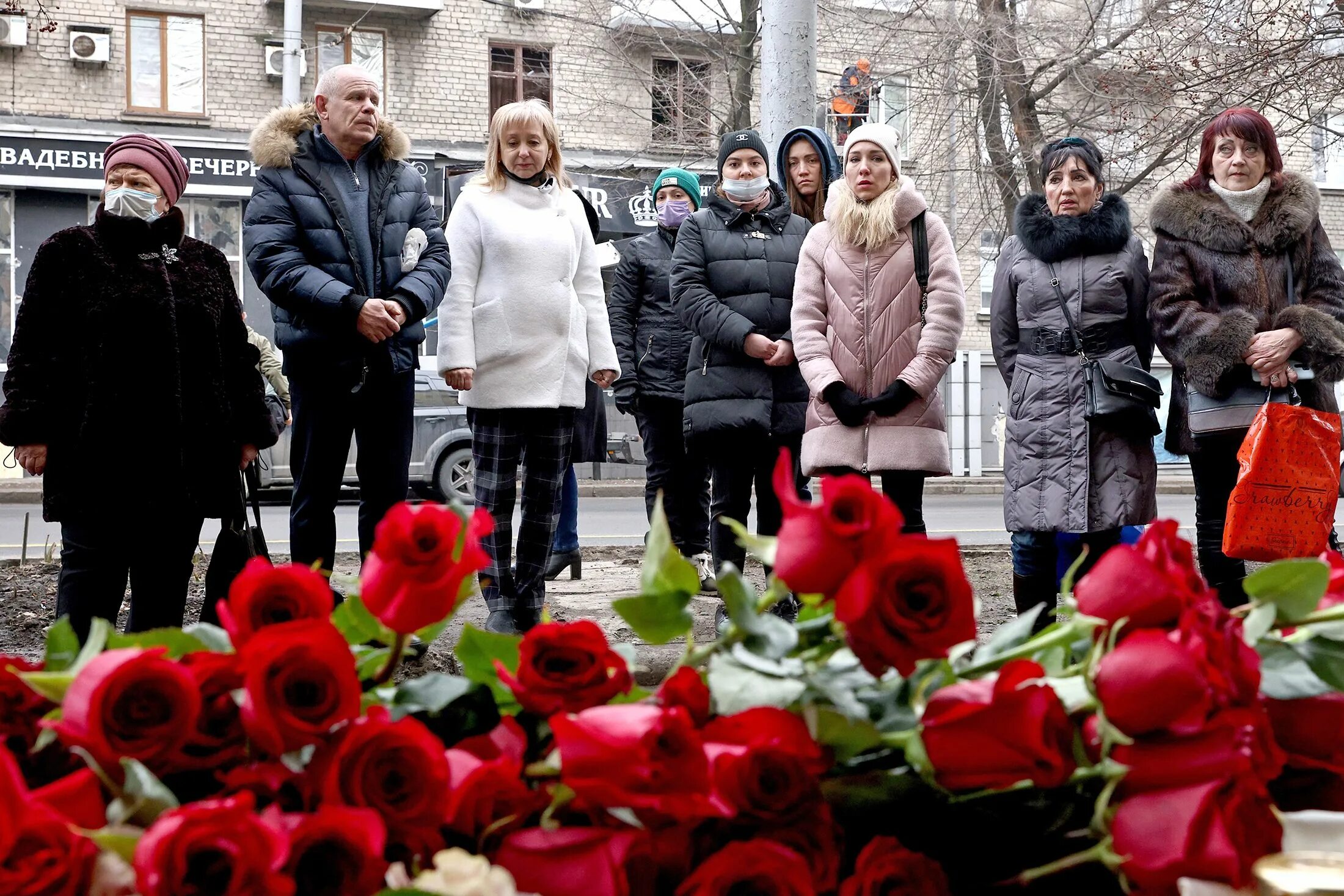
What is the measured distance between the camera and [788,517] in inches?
30.4

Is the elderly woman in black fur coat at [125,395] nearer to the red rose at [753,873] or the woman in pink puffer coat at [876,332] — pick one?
the woman in pink puffer coat at [876,332]

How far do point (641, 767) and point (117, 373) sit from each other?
361 cm

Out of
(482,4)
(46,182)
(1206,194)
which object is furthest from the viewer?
(482,4)

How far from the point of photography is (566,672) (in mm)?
837

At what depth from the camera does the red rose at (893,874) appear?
2.44ft

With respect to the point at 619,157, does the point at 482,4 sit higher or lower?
higher

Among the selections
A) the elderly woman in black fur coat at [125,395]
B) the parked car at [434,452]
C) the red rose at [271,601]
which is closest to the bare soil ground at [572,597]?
the elderly woman in black fur coat at [125,395]

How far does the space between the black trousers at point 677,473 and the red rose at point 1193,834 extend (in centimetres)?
577

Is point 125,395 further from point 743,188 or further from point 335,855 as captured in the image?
point 335,855

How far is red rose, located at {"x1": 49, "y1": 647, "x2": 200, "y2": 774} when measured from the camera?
724 millimetres

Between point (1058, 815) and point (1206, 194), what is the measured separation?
464 centimetres

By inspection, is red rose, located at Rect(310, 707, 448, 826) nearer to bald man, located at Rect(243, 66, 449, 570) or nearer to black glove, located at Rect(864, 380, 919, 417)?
bald man, located at Rect(243, 66, 449, 570)

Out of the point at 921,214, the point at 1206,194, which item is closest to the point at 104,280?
the point at 921,214

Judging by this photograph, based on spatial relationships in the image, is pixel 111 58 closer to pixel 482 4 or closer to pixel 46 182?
pixel 46 182
